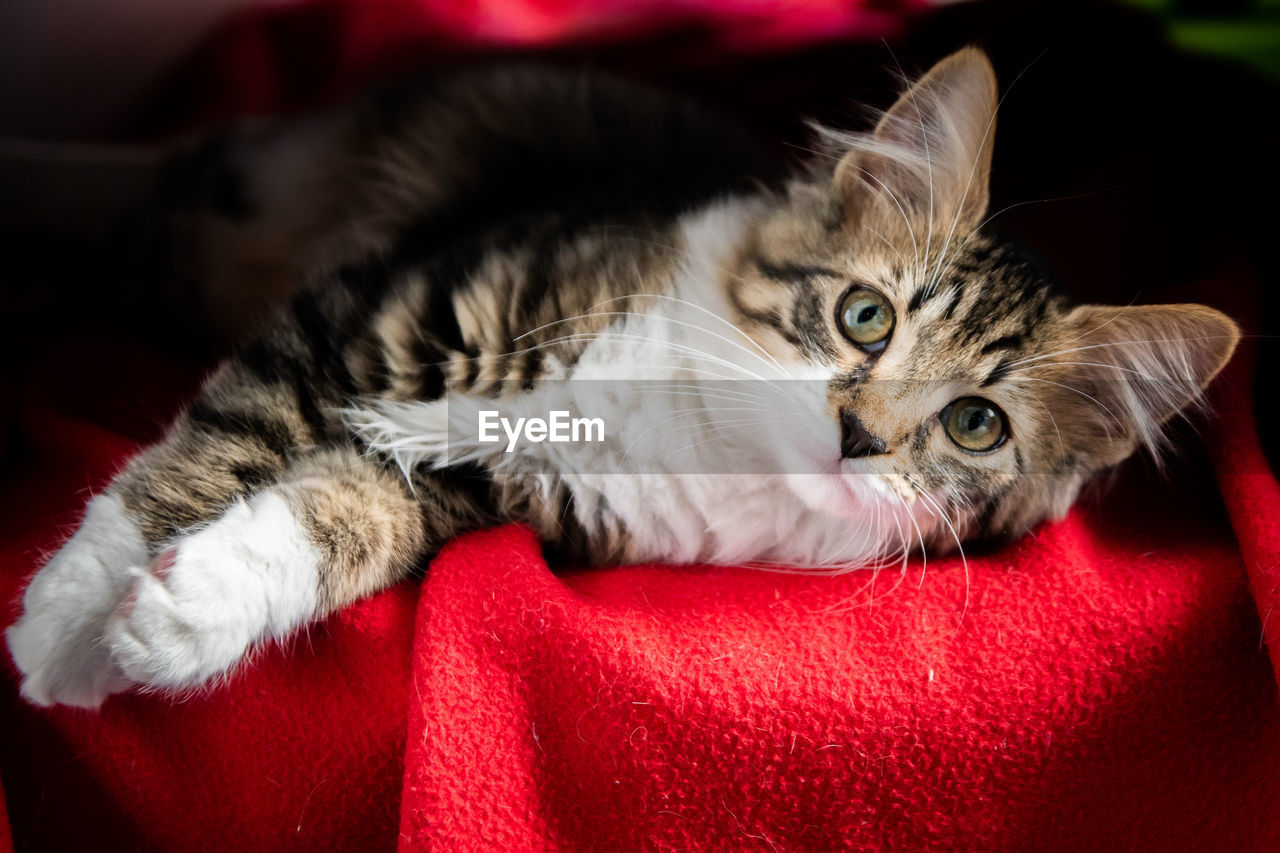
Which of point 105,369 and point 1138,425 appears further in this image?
point 105,369

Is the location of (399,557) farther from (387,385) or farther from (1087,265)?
(1087,265)

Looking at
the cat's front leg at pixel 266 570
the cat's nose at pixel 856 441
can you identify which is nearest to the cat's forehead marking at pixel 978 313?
the cat's nose at pixel 856 441

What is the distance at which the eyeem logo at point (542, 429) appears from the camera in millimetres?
1041

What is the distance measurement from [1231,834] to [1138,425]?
0.46 meters

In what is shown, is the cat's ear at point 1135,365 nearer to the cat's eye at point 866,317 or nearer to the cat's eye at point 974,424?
the cat's eye at point 974,424

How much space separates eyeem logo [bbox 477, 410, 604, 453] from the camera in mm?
1041

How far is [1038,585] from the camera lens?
0.99 meters

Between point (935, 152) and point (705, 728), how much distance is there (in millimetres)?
766

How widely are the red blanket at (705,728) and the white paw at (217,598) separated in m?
0.06

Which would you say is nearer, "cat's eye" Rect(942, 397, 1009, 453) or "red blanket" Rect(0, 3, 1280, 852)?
"red blanket" Rect(0, 3, 1280, 852)

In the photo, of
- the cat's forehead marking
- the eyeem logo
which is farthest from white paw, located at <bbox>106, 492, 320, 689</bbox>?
the cat's forehead marking

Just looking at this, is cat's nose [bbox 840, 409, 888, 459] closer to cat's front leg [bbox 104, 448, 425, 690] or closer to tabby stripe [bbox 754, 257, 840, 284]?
tabby stripe [bbox 754, 257, 840, 284]

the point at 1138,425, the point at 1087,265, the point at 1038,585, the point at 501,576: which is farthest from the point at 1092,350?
the point at 501,576

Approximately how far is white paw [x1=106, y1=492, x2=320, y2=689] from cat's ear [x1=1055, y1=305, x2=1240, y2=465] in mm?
913
